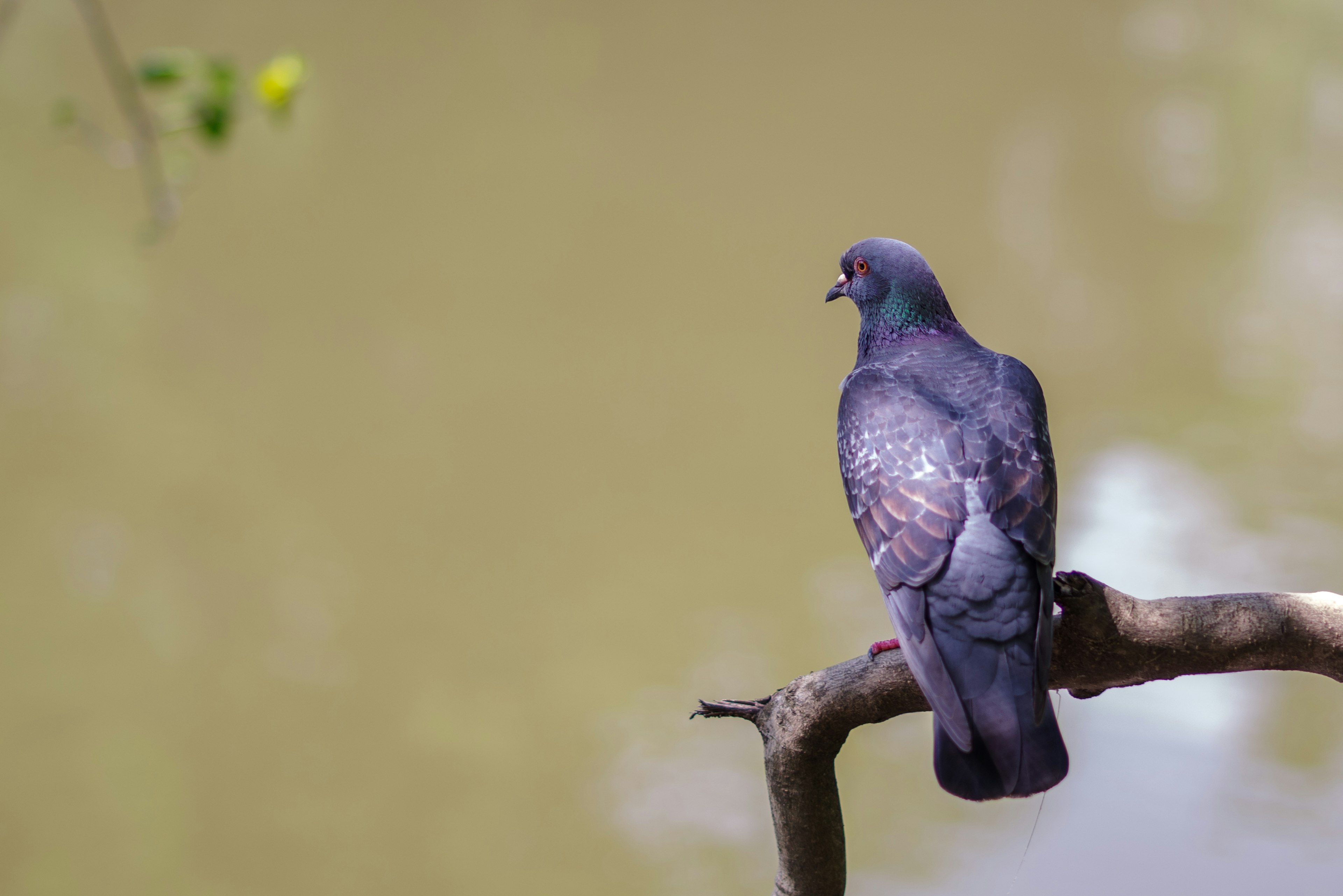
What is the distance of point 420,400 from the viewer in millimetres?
4105

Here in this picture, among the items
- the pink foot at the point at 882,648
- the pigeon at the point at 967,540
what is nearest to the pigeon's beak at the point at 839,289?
the pigeon at the point at 967,540

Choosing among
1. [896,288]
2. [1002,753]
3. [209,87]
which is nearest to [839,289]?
[896,288]

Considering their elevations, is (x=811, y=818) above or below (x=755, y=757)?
below

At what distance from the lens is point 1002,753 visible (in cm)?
124

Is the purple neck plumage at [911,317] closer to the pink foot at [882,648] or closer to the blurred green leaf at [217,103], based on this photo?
the pink foot at [882,648]

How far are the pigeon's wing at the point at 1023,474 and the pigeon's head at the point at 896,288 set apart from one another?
27cm

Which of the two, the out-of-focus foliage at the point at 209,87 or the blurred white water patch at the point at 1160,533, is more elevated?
the blurred white water patch at the point at 1160,533

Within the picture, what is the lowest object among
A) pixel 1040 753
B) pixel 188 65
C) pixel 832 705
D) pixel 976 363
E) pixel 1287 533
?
pixel 1040 753

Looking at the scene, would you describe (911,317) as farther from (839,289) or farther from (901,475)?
(901,475)

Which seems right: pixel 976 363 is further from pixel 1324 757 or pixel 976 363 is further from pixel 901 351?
pixel 1324 757

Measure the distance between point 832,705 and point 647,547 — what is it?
2.56m

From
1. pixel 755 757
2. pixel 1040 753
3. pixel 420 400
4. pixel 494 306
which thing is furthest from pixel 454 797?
pixel 1040 753

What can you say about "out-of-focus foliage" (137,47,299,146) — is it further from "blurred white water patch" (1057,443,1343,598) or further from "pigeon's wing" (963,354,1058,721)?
"blurred white water patch" (1057,443,1343,598)

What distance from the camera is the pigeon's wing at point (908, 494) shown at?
4.31ft
